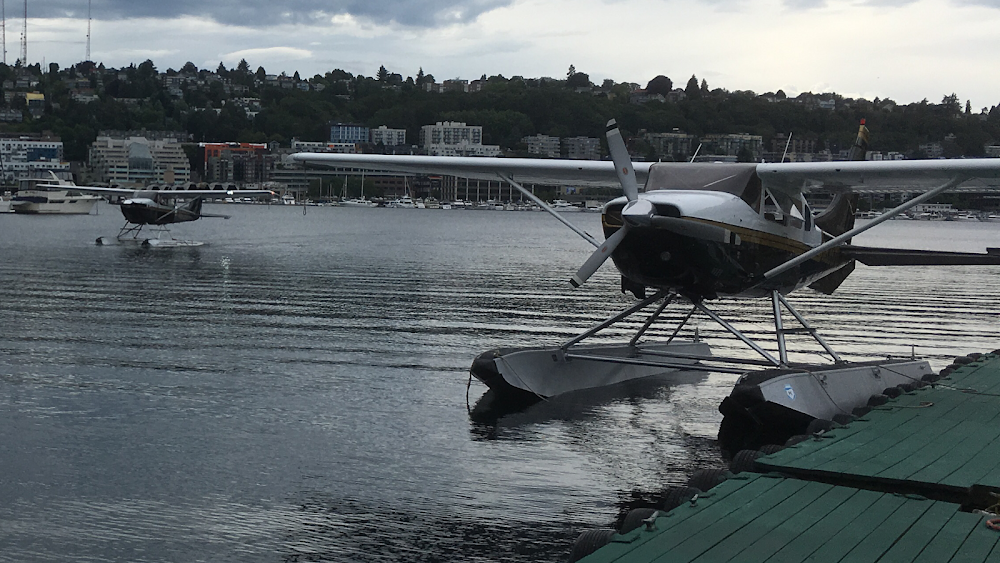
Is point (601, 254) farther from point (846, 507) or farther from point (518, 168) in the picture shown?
point (846, 507)

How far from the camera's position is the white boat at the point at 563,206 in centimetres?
14705

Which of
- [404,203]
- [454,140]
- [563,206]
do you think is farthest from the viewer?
[404,203]

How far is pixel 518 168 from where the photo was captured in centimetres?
1250

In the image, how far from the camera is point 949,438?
7930mm

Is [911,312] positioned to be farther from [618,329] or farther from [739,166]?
[739,166]

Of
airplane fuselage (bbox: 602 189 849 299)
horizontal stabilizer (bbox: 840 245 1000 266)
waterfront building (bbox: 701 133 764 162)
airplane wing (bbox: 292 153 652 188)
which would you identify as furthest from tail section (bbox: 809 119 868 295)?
waterfront building (bbox: 701 133 764 162)

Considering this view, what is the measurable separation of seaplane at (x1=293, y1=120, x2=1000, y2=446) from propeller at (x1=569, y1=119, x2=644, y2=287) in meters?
0.01

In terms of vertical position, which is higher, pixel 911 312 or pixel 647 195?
pixel 647 195

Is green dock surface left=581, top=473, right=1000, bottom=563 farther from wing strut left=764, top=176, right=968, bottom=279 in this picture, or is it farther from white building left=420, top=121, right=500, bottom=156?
white building left=420, top=121, right=500, bottom=156

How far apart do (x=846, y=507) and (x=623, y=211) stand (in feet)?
13.2

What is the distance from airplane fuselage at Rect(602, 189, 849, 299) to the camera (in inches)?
376

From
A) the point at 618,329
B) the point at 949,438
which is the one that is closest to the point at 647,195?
the point at 949,438

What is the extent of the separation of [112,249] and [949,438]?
35499 mm

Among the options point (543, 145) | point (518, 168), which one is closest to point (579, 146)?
point (543, 145)
